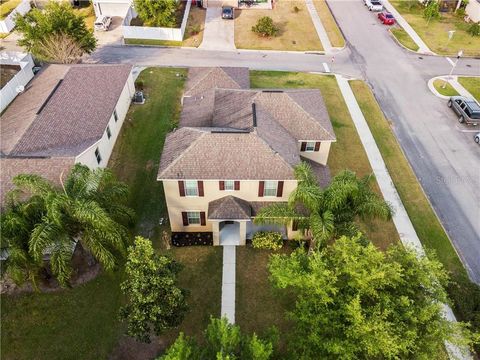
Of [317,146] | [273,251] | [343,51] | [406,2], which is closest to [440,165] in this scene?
[317,146]

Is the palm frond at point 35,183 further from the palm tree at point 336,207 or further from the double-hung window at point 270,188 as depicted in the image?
the double-hung window at point 270,188

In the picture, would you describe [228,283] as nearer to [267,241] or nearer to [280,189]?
[267,241]

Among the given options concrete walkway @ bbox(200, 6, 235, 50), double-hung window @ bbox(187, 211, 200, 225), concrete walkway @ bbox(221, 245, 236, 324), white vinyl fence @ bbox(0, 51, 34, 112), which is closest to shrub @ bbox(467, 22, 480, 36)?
concrete walkway @ bbox(200, 6, 235, 50)

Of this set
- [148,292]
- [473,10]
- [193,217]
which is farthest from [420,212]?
[473,10]

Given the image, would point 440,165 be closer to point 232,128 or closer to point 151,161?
point 232,128

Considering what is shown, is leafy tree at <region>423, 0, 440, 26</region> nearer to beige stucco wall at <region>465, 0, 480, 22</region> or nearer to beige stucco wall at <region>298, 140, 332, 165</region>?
beige stucco wall at <region>465, 0, 480, 22</region>

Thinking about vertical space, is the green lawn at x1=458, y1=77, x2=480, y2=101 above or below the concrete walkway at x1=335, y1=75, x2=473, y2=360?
above

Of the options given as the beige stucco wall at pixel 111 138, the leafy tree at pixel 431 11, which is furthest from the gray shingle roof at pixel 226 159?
the leafy tree at pixel 431 11
